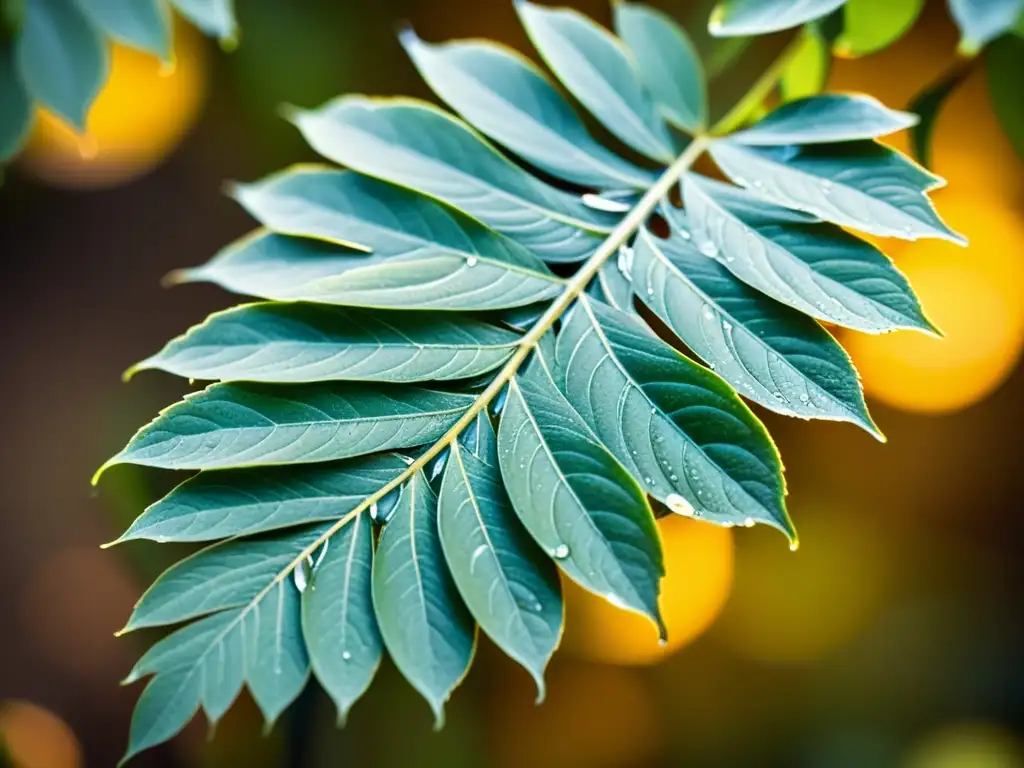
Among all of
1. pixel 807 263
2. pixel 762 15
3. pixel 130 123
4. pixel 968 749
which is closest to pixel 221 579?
pixel 807 263

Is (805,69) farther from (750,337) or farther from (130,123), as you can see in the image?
(130,123)

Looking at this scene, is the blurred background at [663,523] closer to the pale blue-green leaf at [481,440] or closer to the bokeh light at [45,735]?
the bokeh light at [45,735]

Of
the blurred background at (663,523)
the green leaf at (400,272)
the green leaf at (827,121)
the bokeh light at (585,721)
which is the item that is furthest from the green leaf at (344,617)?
the bokeh light at (585,721)

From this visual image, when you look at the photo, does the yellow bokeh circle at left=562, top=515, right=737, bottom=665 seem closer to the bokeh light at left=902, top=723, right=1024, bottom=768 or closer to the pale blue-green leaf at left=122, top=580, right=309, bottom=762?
Answer: the bokeh light at left=902, top=723, right=1024, bottom=768

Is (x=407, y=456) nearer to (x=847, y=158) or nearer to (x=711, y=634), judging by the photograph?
(x=847, y=158)

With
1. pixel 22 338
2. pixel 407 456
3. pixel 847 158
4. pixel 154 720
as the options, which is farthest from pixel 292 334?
pixel 22 338

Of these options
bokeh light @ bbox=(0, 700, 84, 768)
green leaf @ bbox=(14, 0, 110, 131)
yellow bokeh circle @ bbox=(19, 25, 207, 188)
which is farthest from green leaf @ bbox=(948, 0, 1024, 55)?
bokeh light @ bbox=(0, 700, 84, 768)
